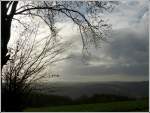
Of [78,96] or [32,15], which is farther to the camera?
[32,15]

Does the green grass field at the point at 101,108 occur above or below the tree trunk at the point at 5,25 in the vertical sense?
below

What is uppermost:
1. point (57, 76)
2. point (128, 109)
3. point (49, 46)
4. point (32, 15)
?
point (32, 15)

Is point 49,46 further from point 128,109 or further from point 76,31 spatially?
point 128,109

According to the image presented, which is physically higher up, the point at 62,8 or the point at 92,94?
the point at 62,8

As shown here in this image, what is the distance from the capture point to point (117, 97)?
20.6ft

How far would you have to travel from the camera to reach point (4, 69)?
20.0ft

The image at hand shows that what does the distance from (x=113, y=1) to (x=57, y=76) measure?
5.72ft

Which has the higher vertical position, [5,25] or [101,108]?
[5,25]

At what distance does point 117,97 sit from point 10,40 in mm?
2249

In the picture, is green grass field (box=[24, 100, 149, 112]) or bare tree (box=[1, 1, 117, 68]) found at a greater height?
bare tree (box=[1, 1, 117, 68])

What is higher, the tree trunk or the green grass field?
Answer: the tree trunk

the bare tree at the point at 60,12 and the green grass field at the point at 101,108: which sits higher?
the bare tree at the point at 60,12

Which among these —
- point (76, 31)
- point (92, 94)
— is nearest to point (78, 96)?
point (92, 94)

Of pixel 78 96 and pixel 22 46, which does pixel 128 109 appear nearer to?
pixel 78 96
